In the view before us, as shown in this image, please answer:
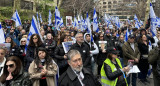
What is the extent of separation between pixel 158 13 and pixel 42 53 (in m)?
44.0

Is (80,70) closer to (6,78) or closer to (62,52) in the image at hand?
(6,78)

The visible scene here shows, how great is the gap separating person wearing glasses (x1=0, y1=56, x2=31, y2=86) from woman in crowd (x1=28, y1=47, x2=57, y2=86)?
18.0 inches

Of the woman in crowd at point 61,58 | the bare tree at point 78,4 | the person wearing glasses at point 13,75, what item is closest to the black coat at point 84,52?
the woman in crowd at point 61,58

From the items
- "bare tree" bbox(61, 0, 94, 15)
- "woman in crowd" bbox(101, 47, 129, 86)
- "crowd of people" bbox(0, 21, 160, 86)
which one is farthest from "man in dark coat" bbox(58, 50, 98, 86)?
"bare tree" bbox(61, 0, 94, 15)

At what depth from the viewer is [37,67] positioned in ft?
10.3

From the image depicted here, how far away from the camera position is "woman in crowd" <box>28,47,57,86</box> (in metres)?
3.01

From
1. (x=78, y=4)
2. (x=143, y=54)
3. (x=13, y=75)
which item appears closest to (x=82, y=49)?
(x=13, y=75)

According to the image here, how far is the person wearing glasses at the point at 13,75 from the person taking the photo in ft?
8.07

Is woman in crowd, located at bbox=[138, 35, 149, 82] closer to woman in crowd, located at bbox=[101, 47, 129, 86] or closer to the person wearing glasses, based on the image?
woman in crowd, located at bbox=[101, 47, 129, 86]

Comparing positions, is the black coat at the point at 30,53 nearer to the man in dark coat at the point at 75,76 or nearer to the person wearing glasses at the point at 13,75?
the person wearing glasses at the point at 13,75

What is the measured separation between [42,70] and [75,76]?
119cm

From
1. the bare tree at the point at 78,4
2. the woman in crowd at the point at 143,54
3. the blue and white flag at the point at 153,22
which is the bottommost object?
the woman in crowd at the point at 143,54

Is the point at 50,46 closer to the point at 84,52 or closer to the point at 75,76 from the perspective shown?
the point at 84,52

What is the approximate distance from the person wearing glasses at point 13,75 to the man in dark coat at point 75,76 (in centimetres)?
76
